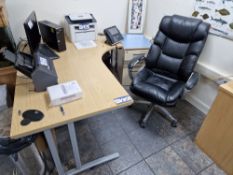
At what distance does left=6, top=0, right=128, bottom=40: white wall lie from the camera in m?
1.88

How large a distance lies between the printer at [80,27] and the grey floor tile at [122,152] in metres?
1.21

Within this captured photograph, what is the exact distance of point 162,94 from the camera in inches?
65.2

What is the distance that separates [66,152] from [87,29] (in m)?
1.33

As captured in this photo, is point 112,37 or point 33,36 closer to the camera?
point 33,36

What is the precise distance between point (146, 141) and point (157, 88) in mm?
558

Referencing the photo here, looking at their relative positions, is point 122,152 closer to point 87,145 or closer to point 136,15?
point 87,145

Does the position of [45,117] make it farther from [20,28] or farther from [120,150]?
[20,28]

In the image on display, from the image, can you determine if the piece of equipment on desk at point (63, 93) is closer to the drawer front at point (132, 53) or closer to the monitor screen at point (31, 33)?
the monitor screen at point (31, 33)

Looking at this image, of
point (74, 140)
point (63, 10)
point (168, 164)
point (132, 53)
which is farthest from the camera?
point (132, 53)

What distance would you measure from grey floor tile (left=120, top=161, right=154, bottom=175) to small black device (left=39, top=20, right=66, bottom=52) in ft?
4.45

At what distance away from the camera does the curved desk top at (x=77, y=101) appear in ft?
3.38

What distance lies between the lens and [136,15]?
237cm

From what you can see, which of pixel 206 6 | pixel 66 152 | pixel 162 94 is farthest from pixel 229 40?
pixel 66 152

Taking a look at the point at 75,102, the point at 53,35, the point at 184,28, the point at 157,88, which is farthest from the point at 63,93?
the point at 184,28
